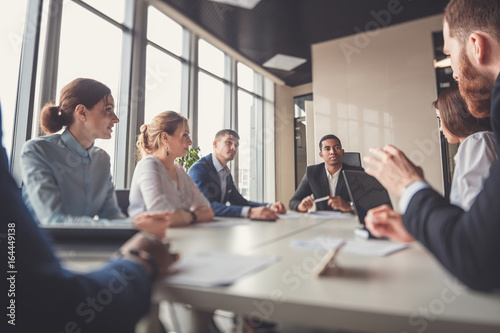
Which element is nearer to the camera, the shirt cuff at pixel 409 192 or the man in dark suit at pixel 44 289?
the man in dark suit at pixel 44 289

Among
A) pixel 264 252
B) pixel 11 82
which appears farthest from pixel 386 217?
pixel 11 82

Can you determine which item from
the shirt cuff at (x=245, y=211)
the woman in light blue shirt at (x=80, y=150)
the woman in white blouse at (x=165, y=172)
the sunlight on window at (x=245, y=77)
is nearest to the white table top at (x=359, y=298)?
the woman in light blue shirt at (x=80, y=150)

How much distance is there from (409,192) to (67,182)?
5.45ft

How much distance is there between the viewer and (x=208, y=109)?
6.15m

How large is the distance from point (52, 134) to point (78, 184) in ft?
1.06

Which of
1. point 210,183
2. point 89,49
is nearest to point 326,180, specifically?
point 210,183

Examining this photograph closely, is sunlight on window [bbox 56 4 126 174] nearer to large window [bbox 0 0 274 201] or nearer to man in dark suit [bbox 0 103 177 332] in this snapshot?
large window [bbox 0 0 274 201]

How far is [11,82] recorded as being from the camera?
10.0ft

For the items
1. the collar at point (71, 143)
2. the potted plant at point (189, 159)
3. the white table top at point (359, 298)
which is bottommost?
the white table top at point (359, 298)

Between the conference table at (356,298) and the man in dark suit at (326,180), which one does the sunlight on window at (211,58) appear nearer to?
the man in dark suit at (326,180)

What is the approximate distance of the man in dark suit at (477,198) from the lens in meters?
0.58

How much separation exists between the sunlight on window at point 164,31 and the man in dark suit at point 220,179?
8.29 ft

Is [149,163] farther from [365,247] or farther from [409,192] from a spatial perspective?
[409,192]

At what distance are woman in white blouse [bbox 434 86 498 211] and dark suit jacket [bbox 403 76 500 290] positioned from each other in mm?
989
